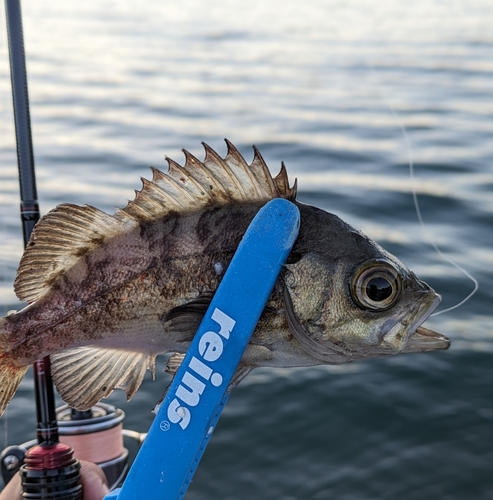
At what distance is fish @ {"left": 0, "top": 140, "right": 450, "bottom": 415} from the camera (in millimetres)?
2041

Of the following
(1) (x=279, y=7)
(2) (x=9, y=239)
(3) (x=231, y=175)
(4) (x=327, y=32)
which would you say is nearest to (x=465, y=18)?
(4) (x=327, y=32)

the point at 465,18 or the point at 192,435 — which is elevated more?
the point at 465,18

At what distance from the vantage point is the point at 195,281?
2051mm

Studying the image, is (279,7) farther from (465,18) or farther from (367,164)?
(367,164)

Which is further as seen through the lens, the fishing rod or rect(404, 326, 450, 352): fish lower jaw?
the fishing rod

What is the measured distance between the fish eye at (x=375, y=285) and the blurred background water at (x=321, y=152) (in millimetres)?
2595

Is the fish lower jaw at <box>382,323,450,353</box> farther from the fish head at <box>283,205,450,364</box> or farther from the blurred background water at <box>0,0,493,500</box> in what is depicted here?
the blurred background water at <box>0,0,493,500</box>

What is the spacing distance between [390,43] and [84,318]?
13.5m

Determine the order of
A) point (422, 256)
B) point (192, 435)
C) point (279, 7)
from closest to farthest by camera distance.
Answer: point (192, 435)
point (422, 256)
point (279, 7)

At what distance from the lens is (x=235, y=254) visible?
6.39 feet

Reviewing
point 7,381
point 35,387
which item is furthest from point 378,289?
point 35,387

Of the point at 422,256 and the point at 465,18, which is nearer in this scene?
the point at 422,256

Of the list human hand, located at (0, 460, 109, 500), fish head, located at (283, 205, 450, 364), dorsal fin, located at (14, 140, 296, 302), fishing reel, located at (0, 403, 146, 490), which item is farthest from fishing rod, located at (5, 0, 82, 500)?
fish head, located at (283, 205, 450, 364)

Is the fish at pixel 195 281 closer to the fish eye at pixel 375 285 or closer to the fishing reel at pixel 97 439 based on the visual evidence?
the fish eye at pixel 375 285
